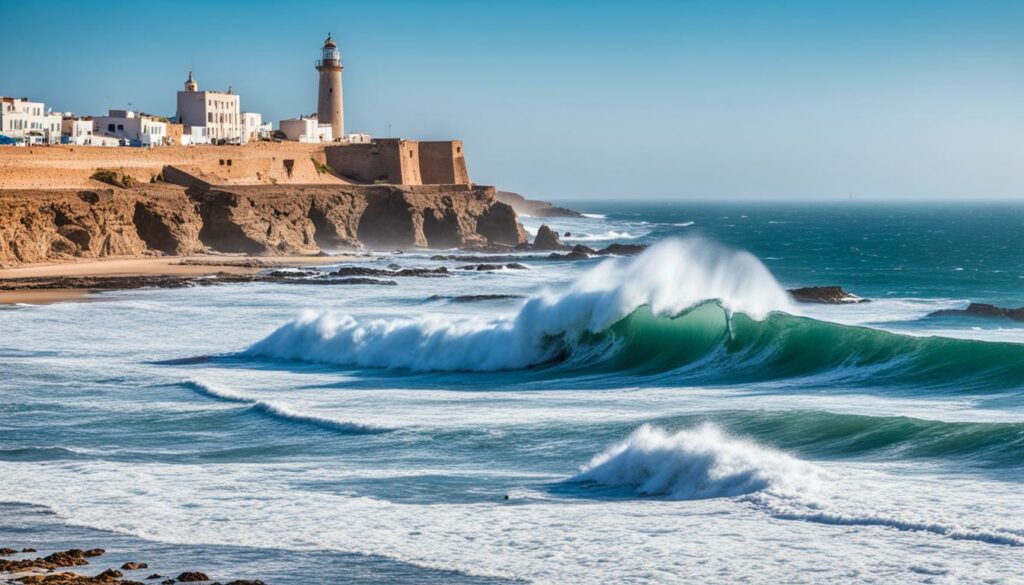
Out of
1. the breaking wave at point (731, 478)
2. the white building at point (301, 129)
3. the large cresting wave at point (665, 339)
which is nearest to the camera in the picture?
the breaking wave at point (731, 478)

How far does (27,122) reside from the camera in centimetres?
5644

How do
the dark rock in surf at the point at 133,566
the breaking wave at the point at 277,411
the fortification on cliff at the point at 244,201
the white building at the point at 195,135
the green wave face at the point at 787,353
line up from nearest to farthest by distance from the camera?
the dark rock in surf at the point at 133,566
the breaking wave at the point at 277,411
the green wave face at the point at 787,353
the fortification on cliff at the point at 244,201
the white building at the point at 195,135

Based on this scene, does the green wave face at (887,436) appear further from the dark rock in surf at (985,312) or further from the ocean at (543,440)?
the dark rock in surf at (985,312)

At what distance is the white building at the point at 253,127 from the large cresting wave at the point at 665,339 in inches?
1762

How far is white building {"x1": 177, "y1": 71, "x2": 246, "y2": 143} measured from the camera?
6369cm

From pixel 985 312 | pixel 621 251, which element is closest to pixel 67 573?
pixel 985 312

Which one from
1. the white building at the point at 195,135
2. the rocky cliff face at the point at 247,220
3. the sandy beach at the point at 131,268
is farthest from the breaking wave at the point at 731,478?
the white building at the point at 195,135

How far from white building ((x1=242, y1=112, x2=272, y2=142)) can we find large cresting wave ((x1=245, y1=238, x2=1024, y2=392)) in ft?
147

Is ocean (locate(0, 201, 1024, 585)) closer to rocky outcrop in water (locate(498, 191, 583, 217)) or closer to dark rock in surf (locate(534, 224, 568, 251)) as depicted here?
dark rock in surf (locate(534, 224, 568, 251))

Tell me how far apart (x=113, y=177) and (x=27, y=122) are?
12.2 m

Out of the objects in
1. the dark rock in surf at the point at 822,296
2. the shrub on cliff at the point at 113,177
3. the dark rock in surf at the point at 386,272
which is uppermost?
the shrub on cliff at the point at 113,177

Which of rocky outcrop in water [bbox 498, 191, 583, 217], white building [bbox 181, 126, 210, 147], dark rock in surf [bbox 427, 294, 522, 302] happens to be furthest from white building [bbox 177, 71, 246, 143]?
rocky outcrop in water [bbox 498, 191, 583, 217]

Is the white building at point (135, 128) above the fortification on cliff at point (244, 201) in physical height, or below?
above

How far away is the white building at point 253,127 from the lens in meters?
66.6
